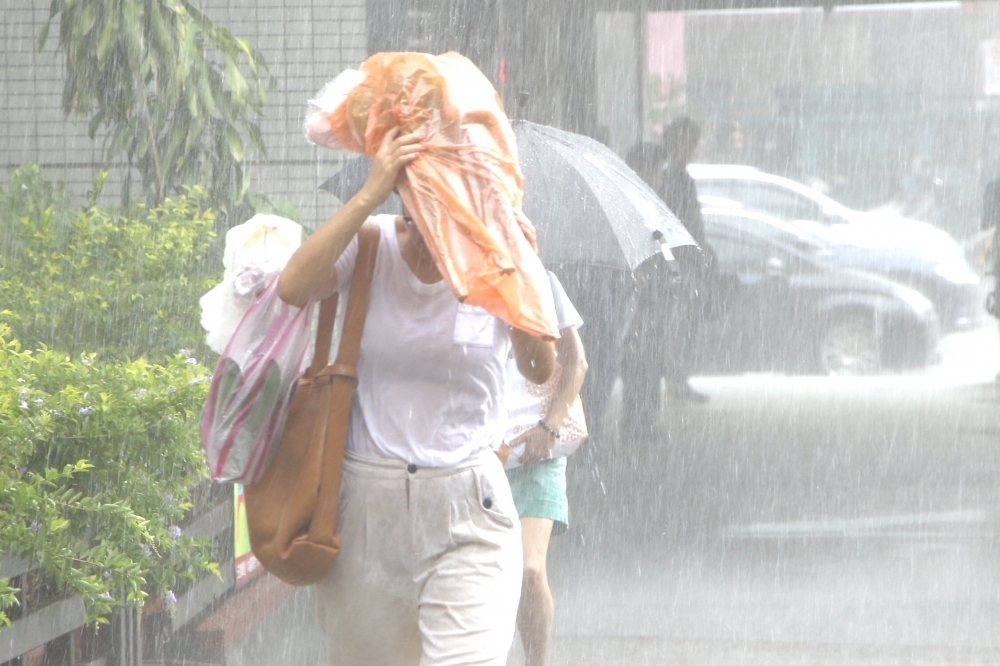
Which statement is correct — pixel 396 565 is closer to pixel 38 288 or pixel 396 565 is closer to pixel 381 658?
pixel 381 658

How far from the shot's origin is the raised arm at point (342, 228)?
2.79 metres

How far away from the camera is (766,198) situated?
1071cm

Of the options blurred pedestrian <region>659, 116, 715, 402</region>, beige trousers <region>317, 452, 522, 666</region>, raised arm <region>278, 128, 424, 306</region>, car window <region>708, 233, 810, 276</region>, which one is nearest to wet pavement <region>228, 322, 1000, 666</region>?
blurred pedestrian <region>659, 116, 715, 402</region>

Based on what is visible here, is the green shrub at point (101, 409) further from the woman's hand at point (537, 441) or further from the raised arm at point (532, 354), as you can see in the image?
the raised arm at point (532, 354)

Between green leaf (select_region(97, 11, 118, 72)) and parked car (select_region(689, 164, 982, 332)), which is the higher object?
green leaf (select_region(97, 11, 118, 72))

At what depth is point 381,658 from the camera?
2.98 m

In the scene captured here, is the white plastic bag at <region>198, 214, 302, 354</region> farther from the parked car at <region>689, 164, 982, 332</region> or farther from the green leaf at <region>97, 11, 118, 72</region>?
the parked car at <region>689, 164, 982, 332</region>

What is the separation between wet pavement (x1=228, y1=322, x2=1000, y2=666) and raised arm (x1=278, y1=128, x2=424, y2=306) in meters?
2.89

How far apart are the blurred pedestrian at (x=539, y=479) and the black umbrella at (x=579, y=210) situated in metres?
0.76

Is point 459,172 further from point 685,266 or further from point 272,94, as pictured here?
point 685,266

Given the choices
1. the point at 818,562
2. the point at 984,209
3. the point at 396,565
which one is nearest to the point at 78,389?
the point at 396,565

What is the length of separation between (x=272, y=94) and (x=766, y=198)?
4.10 meters

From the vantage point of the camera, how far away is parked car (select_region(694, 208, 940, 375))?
35.1ft

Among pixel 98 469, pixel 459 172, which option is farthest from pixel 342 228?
pixel 98 469
